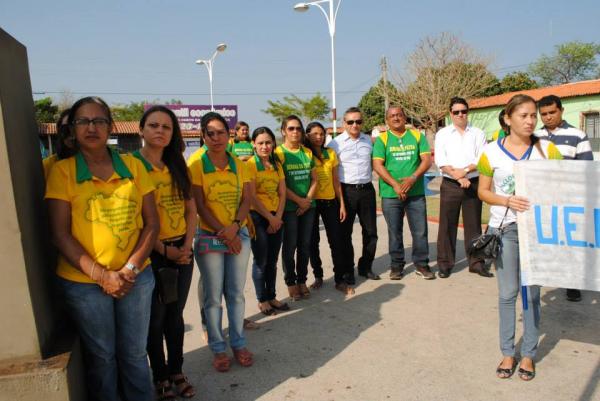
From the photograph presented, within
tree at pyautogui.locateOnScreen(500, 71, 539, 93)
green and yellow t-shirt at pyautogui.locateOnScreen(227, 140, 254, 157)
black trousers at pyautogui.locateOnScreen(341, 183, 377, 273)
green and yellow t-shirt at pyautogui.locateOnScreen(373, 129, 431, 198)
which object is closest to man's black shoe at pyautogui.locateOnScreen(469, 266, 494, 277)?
green and yellow t-shirt at pyautogui.locateOnScreen(373, 129, 431, 198)

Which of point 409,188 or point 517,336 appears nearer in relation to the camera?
point 517,336

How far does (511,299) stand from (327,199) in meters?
2.44

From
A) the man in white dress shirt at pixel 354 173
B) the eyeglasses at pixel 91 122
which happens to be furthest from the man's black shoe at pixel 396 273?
the eyeglasses at pixel 91 122

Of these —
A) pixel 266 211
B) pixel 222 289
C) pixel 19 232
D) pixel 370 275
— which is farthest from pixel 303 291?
pixel 19 232

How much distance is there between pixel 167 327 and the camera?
3141mm

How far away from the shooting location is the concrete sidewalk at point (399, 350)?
309 cm

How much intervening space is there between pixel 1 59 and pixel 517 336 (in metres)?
4.09

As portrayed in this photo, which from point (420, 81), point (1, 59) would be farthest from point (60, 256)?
point (420, 81)

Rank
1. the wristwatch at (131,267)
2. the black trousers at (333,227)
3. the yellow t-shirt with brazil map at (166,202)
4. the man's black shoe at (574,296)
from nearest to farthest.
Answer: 1. the wristwatch at (131,267)
2. the yellow t-shirt with brazil map at (166,202)
3. the man's black shoe at (574,296)
4. the black trousers at (333,227)

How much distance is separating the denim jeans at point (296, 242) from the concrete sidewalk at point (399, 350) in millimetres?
301

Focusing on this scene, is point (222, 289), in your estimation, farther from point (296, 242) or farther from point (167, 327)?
point (296, 242)

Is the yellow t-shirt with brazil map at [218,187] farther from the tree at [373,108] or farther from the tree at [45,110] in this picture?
the tree at [45,110]

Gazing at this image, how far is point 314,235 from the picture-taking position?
214 inches

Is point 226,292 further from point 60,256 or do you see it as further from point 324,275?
point 324,275
